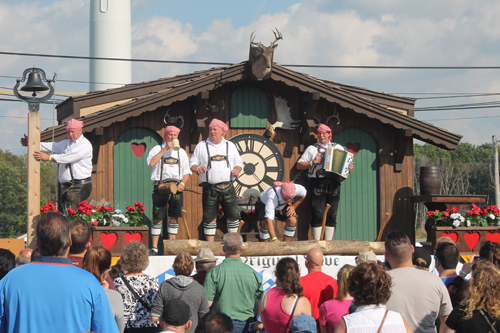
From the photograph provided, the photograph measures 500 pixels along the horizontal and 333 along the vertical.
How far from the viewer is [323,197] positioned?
10.9 m

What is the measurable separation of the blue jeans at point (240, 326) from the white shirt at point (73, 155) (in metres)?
4.74

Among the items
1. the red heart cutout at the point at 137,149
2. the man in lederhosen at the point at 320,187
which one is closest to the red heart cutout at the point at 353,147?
the man in lederhosen at the point at 320,187

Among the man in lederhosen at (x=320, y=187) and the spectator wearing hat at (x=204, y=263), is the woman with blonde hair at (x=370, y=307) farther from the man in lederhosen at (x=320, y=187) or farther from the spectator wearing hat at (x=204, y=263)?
the man in lederhosen at (x=320, y=187)

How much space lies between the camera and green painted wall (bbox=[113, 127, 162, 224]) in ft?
35.9

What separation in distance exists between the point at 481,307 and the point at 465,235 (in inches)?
269

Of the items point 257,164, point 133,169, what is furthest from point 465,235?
point 133,169

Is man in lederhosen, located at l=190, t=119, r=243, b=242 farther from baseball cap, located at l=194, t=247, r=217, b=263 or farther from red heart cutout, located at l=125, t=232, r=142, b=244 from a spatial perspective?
baseball cap, located at l=194, t=247, r=217, b=263

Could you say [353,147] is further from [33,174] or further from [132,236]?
[33,174]

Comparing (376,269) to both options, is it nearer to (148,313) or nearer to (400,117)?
(148,313)

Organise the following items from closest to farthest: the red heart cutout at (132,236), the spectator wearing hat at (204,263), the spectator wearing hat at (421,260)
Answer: the spectator wearing hat at (421,260) < the spectator wearing hat at (204,263) < the red heart cutout at (132,236)

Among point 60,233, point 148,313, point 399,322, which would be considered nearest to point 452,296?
point 399,322

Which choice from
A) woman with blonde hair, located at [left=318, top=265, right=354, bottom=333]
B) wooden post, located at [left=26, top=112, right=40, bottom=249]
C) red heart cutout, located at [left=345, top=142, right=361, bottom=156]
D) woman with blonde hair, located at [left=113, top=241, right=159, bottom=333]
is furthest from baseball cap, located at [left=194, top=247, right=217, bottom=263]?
red heart cutout, located at [left=345, top=142, right=361, bottom=156]

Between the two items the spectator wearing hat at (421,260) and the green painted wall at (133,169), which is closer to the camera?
the spectator wearing hat at (421,260)

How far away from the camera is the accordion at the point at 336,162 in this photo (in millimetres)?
10586
